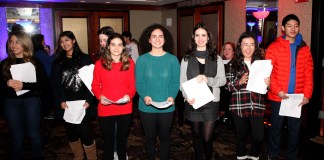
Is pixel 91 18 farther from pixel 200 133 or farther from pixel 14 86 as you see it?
pixel 200 133

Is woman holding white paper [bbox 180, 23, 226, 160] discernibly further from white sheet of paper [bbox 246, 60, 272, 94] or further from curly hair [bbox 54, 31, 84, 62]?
curly hair [bbox 54, 31, 84, 62]

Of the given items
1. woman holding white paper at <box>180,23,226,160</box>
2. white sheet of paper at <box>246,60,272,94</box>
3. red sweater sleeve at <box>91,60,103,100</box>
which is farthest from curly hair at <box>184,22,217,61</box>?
red sweater sleeve at <box>91,60,103,100</box>

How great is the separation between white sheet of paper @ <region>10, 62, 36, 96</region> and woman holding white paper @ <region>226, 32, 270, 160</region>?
6.47ft

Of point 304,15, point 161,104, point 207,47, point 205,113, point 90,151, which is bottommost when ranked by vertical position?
point 90,151

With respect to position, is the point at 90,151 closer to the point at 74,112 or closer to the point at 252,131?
the point at 74,112

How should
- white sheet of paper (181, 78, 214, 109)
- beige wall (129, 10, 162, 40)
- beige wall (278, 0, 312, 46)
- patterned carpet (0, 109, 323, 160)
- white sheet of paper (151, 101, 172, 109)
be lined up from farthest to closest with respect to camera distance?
1. beige wall (129, 10, 162, 40)
2. beige wall (278, 0, 312, 46)
3. patterned carpet (0, 109, 323, 160)
4. white sheet of paper (181, 78, 214, 109)
5. white sheet of paper (151, 101, 172, 109)

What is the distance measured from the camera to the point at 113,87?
2.54 m

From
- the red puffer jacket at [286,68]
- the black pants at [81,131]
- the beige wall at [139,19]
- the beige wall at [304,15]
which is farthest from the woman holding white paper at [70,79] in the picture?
the beige wall at [139,19]

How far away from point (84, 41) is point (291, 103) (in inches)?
257

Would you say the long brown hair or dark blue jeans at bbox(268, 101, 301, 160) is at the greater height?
the long brown hair

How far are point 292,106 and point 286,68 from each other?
0.39m

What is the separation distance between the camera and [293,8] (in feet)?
14.5

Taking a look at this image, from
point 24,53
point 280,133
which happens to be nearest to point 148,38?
point 24,53

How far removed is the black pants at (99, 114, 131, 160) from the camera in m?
2.58
